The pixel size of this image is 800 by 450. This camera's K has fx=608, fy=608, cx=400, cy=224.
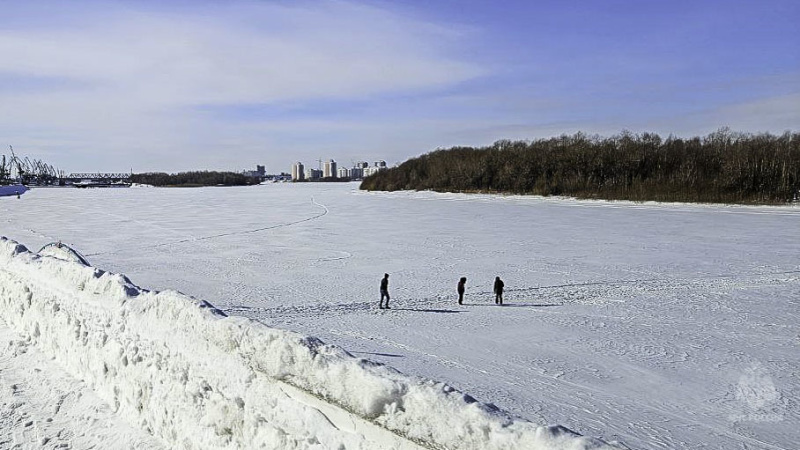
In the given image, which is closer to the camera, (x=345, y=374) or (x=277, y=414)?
(x=345, y=374)

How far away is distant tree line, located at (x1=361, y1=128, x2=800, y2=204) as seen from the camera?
47250mm

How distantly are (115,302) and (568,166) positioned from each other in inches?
2367

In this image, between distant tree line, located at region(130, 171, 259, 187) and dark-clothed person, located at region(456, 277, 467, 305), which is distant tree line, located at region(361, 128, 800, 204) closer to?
dark-clothed person, located at region(456, 277, 467, 305)

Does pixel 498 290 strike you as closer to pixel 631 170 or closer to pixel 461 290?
pixel 461 290

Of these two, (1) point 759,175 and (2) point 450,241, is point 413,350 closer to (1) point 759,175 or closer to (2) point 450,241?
(2) point 450,241

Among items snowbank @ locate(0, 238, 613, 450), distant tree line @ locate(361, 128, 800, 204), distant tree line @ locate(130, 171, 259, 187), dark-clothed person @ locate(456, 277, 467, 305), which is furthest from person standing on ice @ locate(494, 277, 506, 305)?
distant tree line @ locate(130, 171, 259, 187)

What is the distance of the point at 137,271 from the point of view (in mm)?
15000

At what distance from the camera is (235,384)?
537 centimetres

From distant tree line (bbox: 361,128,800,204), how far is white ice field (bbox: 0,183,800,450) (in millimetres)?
28587

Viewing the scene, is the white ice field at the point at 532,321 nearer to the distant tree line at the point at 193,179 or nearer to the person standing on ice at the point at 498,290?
the person standing on ice at the point at 498,290

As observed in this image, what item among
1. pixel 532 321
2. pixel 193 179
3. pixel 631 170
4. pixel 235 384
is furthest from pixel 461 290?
pixel 193 179

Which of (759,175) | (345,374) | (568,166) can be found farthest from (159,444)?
(568,166)

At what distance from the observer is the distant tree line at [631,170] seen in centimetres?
4725

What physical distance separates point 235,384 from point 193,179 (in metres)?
162
